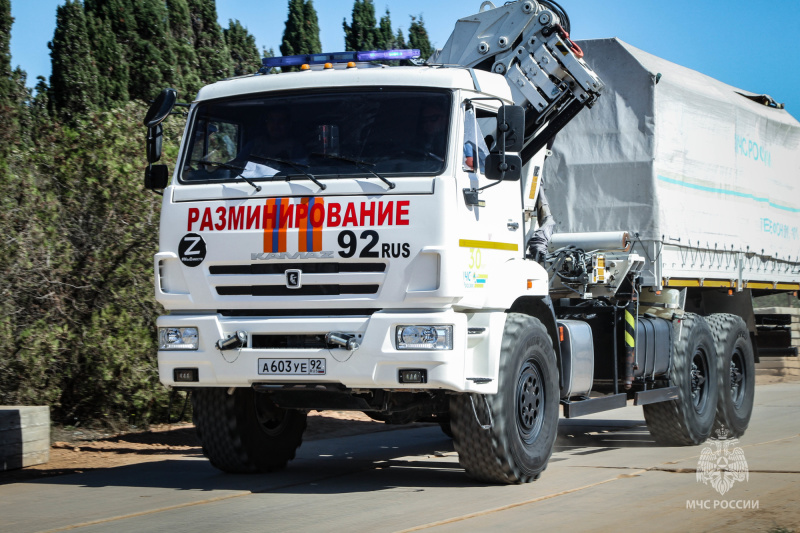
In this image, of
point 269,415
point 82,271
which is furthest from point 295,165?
point 82,271

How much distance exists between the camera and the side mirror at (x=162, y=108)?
26.2 ft

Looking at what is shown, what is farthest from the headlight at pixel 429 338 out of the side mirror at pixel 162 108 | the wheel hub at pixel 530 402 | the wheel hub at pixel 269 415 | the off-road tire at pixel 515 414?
the side mirror at pixel 162 108

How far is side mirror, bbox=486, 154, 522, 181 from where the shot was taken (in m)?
7.49

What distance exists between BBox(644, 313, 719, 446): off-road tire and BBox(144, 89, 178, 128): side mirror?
18.6 feet

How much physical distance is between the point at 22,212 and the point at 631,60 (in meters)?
6.39

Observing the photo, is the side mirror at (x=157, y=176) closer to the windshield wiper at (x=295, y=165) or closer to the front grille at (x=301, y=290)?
the windshield wiper at (x=295, y=165)

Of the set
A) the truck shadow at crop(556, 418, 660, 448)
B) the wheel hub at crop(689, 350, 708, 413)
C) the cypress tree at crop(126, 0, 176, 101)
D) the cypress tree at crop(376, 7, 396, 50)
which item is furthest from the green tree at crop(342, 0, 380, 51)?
the wheel hub at crop(689, 350, 708, 413)

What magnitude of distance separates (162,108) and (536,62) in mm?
3485

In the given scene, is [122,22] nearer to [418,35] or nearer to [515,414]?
[418,35]

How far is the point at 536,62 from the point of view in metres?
9.59

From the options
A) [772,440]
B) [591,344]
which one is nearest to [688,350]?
[772,440]

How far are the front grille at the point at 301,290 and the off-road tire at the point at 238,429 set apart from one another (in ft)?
3.48

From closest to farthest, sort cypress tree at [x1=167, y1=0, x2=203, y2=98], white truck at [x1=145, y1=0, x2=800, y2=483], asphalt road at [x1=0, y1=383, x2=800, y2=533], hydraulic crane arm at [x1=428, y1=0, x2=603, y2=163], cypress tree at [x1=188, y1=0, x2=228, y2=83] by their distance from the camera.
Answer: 1. asphalt road at [x1=0, y1=383, x2=800, y2=533]
2. white truck at [x1=145, y1=0, x2=800, y2=483]
3. hydraulic crane arm at [x1=428, y1=0, x2=603, y2=163]
4. cypress tree at [x1=167, y1=0, x2=203, y2=98]
5. cypress tree at [x1=188, y1=0, x2=228, y2=83]

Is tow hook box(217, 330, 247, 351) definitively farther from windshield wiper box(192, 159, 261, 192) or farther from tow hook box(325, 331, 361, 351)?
windshield wiper box(192, 159, 261, 192)
